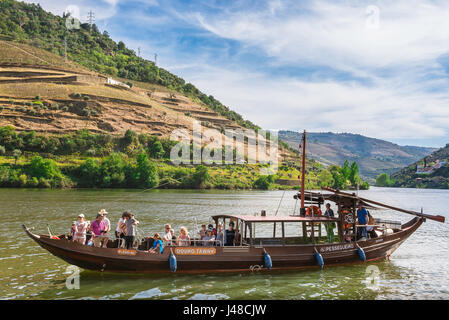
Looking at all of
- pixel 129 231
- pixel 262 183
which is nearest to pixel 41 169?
pixel 262 183

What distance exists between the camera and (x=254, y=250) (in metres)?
17.5

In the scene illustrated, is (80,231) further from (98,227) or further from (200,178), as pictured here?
(200,178)

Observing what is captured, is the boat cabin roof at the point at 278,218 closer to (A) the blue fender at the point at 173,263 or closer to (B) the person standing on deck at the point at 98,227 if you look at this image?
(A) the blue fender at the point at 173,263

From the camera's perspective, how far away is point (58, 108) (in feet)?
378

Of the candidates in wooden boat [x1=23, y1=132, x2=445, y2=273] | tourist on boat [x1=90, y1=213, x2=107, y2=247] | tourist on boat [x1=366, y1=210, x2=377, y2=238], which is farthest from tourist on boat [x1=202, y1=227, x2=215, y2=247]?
tourist on boat [x1=366, y1=210, x2=377, y2=238]

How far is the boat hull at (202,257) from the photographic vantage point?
15617 millimetres

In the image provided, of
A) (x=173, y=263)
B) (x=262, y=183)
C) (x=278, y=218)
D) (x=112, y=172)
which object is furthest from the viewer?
(x=262, y=183)

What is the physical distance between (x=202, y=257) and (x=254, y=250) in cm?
264

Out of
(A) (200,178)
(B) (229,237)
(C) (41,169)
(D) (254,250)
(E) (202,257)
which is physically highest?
(C) (41,169)

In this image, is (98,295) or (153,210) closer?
(98,295)

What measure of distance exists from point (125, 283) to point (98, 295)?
164 cm

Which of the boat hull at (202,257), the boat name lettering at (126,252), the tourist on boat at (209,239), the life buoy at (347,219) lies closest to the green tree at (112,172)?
the tourist on boat at (209,239)
